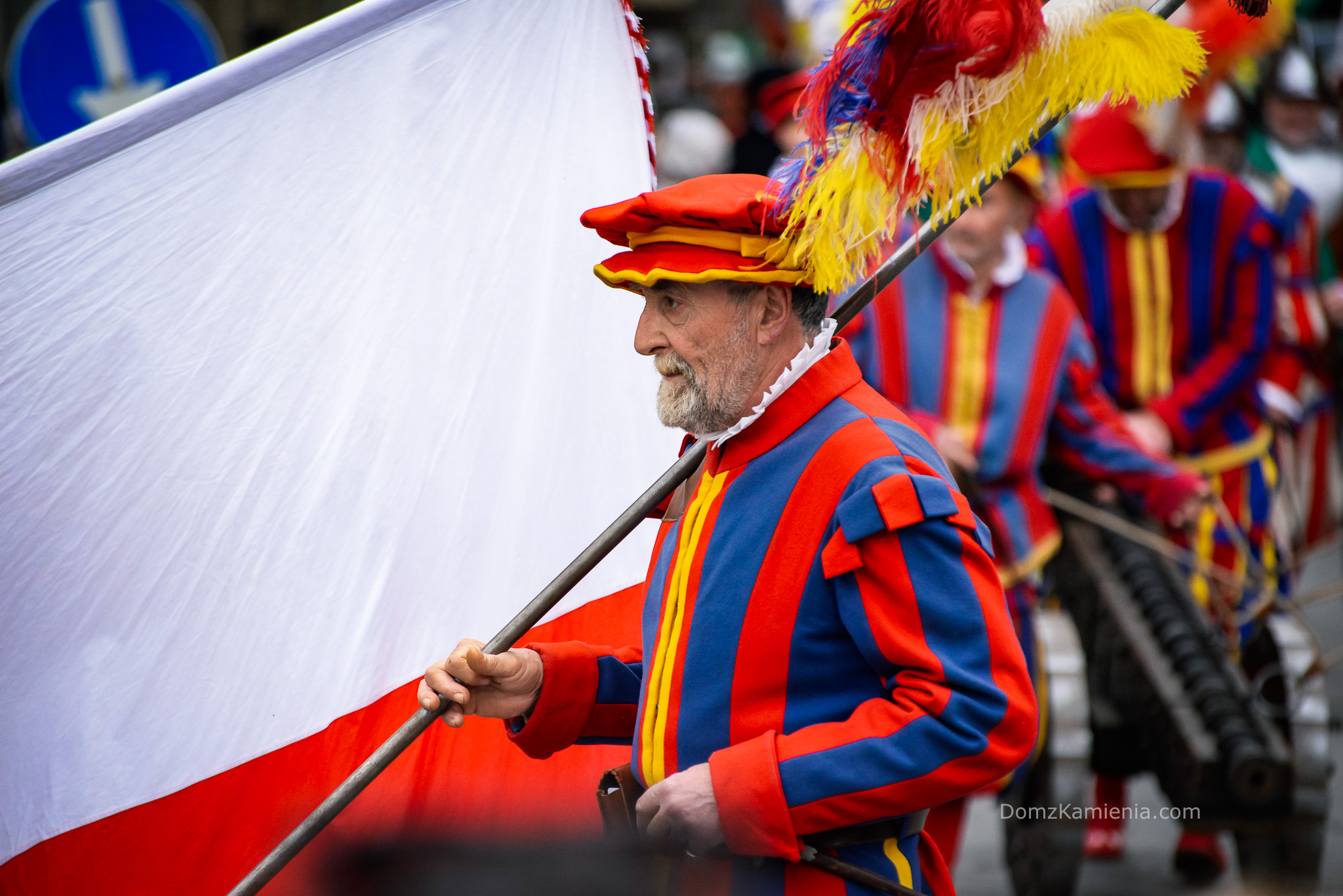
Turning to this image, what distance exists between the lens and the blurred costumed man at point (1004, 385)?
4383 millimetres

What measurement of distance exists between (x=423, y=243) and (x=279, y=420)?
39 cm

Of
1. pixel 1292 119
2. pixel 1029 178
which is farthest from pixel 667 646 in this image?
pixel 1292 119

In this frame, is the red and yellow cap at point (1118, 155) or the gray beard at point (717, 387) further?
the red and yellow cap at point (1118, 155)

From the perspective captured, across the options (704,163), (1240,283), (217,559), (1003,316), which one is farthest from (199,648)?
(704,163)

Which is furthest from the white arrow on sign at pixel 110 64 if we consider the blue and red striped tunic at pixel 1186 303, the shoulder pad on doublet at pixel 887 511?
the shoulder pad on doublet at pixel 887 511

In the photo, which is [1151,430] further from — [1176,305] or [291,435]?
[291,435]

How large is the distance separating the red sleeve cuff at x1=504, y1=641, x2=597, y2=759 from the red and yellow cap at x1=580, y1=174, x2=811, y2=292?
61 centimetres

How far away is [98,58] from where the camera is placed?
5.30 m

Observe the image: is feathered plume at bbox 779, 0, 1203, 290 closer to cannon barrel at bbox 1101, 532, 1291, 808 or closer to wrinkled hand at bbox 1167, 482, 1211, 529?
wrinkled hand at bbox 1167, 482, 1211, 529

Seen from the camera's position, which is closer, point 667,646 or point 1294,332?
point 667,646

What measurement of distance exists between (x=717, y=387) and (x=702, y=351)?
6cm

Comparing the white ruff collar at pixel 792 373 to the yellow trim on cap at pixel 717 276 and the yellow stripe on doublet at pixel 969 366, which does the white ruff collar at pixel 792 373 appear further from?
the yellow stripe on doublet at pixel 969 366

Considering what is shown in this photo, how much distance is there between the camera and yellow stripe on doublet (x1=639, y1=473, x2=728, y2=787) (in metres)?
2.11

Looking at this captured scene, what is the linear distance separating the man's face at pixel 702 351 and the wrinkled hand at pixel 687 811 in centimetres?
50
